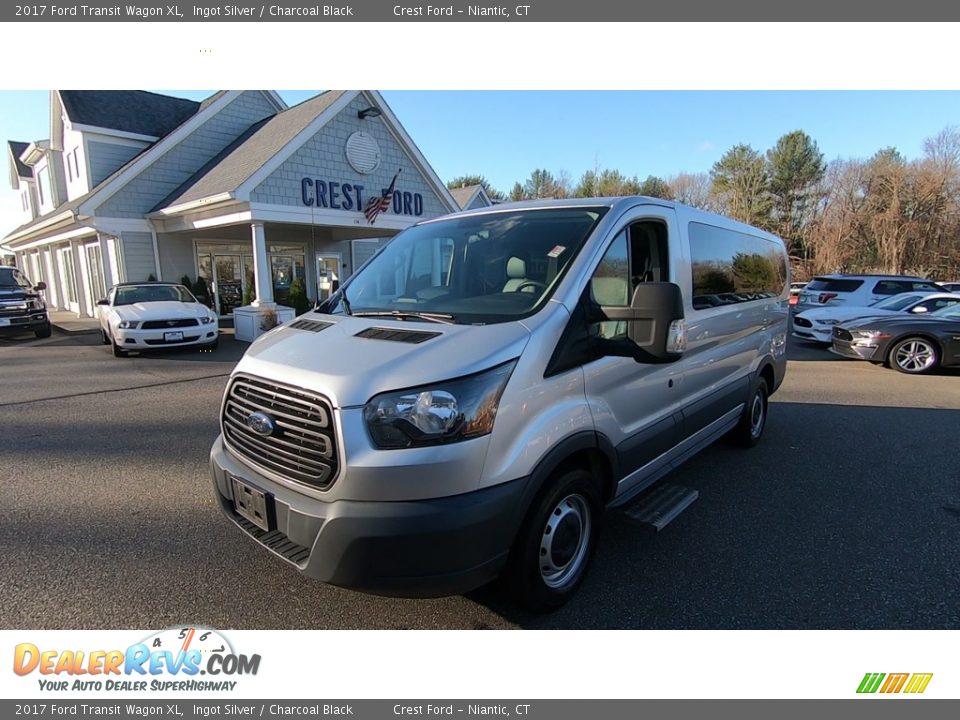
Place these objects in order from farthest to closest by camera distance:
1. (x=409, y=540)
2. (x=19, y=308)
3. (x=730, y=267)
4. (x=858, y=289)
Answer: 1. (x=858, y=289)
2. (x=19, y=308)
3. (x=730, y=267)
4. (x=409, y=540)

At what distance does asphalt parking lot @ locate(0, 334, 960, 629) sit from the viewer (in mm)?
2549

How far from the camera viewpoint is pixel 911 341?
8.71 metres

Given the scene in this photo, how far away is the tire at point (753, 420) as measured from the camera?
190 inches

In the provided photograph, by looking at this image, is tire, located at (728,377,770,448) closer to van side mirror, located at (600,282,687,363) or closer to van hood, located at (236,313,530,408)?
van side mirror, located at (600,282,687,363)

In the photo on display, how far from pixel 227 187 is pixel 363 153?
4.16 meters

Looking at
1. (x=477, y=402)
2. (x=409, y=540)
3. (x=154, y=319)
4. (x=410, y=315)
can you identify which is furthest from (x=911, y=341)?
(x=154, y=319)

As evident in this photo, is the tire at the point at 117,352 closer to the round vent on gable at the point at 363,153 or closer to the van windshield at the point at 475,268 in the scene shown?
the round vent on gable at the point at 363,153

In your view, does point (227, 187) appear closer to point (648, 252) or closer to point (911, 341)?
point (648, 252)

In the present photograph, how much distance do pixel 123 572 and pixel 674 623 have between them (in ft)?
10.0

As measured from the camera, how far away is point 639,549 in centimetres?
316

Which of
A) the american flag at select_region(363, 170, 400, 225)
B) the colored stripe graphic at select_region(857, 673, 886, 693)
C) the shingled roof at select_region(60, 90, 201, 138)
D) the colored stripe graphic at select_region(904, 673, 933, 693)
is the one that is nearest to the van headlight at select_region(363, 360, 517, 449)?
the colored stripe graphic at select_region(857, 673, 886, 693)

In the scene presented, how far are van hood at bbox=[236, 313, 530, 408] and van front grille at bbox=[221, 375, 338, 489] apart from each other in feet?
0.23

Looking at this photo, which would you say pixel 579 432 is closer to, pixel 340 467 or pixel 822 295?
pixel 340 467
